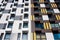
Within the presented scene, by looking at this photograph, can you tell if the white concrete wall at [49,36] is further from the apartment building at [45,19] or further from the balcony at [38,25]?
the balcony at [38,25]

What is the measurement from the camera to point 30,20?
83.4 feet

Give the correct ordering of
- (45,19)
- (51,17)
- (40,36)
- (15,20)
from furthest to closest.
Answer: (51,17) < (15,20) < (45,19) < (40,36)

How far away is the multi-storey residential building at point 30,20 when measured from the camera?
Result: 22663 millimetres

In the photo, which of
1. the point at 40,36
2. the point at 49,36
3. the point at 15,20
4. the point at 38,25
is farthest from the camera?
the point at 15,20

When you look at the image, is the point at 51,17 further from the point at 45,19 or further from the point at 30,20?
the point at 30,20

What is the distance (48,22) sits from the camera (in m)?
24.7

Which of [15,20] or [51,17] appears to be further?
[51,17]

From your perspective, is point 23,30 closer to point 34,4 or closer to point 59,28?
point 59,28

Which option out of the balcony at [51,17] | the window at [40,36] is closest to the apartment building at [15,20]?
the window at [40,36]

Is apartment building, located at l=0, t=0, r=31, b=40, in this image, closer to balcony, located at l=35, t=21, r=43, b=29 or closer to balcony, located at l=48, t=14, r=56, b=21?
balcony, located at l=35, t=21, r=43, b=29

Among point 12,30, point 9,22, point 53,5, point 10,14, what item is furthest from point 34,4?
point 12,30

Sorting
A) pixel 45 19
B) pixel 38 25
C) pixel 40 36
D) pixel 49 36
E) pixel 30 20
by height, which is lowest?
pixel 49 36

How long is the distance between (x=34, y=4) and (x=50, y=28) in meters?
9.65

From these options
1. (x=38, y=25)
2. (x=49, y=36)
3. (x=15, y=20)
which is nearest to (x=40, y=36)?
(x=49, y=36)
